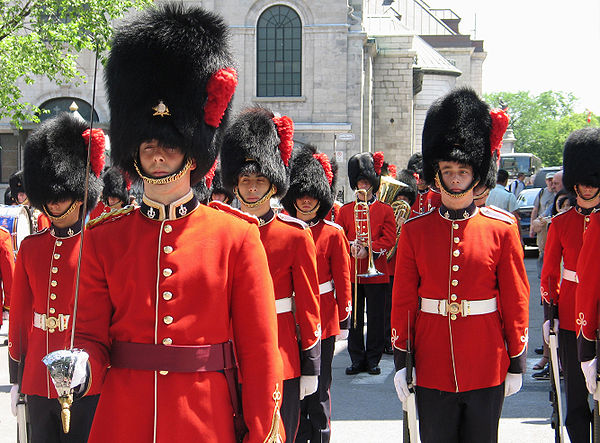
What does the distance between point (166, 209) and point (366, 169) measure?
21.6ft

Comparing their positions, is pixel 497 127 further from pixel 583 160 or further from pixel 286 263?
pixel 583 160

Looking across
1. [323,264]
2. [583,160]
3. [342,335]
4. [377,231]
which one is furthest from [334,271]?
[377,231]

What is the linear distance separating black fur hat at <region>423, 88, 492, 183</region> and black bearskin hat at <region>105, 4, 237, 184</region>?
6.39 feet

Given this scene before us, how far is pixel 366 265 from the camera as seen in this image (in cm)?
898

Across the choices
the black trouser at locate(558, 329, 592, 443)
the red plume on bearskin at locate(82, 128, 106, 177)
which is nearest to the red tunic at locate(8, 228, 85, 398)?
the red plume on bearskin at locate(82, 128, 106, 177)

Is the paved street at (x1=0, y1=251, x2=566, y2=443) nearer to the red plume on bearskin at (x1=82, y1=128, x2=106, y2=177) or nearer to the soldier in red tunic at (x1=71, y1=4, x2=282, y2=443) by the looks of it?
the red plume on bearskin at (x1=82, y1=128, x2=106, y2=177)

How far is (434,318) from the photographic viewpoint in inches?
169

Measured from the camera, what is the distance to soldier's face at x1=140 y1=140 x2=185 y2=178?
9.35ft

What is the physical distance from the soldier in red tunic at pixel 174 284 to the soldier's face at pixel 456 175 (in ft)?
5.93

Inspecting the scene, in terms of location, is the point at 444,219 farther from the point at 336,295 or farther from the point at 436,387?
the point at 336,295

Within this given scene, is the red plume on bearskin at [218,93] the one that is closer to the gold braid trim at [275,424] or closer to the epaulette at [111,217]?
the epaulette at [111,217]

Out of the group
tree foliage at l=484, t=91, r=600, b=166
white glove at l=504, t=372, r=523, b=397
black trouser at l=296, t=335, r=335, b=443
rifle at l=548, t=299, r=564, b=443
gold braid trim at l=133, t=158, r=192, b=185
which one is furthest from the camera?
tree foliage at l=484, t=91, r=600, b=166

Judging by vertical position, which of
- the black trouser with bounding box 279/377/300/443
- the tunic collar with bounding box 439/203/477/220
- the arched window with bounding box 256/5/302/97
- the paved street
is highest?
the arched window with bounding box 256/5/302/97

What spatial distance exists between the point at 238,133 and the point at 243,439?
2872mm
